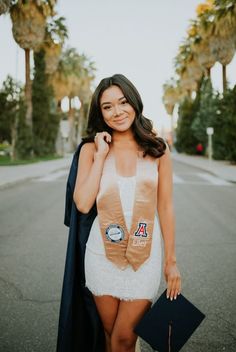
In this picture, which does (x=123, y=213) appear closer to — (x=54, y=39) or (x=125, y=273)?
(x=125, y=273)

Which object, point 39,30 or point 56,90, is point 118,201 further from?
point 56,90

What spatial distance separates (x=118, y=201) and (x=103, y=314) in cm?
60

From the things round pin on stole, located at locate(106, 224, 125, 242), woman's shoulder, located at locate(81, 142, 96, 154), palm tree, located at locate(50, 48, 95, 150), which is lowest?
round pin on stole, located at locate(106, 224, 125, 242)

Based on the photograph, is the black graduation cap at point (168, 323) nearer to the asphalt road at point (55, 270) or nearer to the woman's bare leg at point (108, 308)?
the woman's bare leg at point (108, 308)

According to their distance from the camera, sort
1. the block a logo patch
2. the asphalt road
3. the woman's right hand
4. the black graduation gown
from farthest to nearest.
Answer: the asphalt road < the black graduation gown < the woman's right hand < the block a logo patch

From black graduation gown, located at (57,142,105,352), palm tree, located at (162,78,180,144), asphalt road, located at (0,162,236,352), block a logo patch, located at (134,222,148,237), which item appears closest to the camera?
block a logo patch, located at (134,222,148,237)

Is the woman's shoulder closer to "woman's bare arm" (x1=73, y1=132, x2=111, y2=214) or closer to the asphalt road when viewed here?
"woman's bare arm" (x1=73, y1=132, x2=111, y2=214)

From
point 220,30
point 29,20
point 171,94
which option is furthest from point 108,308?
point 171,94

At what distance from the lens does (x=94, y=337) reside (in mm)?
2186

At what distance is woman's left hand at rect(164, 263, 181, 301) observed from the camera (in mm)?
1908

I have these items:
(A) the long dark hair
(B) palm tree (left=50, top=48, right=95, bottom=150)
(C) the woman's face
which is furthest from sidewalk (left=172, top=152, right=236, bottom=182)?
(B) palm tree (left=50, top=48, right=95, bottom=150)

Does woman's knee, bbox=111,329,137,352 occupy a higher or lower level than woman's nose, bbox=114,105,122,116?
lower

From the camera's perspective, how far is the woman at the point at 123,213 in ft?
6.07

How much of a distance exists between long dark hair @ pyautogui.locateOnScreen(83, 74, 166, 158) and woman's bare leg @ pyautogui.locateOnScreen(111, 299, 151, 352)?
2.48 ft
